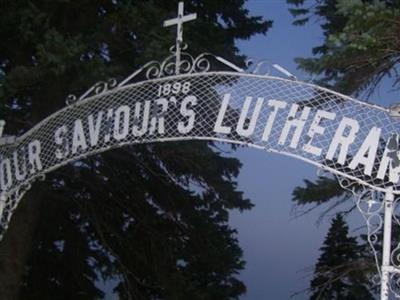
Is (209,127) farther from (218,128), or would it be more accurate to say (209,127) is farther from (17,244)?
(17,244)

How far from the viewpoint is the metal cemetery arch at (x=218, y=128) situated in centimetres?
506

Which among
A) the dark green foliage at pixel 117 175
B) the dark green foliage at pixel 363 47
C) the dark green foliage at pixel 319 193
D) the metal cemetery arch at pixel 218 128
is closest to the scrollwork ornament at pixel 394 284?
the metal cemetery arch at pixel 218 128

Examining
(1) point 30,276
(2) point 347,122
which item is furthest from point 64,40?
(1) point 30,276

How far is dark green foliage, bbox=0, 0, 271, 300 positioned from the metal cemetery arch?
1.52 meters

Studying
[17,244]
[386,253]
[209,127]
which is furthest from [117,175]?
[386,253]

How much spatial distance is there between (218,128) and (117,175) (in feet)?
15.5

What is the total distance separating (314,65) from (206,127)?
2.18 metres

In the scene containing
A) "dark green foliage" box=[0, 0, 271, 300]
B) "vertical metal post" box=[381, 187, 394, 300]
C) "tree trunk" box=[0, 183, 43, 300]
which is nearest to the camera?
"vertical metal post" box=[381, 187, 394, 300]

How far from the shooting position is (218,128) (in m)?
5.52

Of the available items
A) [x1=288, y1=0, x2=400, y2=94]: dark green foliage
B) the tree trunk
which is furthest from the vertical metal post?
the tree trunk

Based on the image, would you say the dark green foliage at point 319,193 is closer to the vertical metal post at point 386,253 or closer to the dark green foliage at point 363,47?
the dark green foliage at point 363,47

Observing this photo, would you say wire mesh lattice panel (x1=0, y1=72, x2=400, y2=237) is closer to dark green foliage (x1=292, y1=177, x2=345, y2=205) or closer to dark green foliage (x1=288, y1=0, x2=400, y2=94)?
dark green foliage (x1=288, y1=0, x2=400, y2=94)

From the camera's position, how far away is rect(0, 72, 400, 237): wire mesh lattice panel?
5.11 metres

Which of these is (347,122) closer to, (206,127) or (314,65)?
(206,127)
